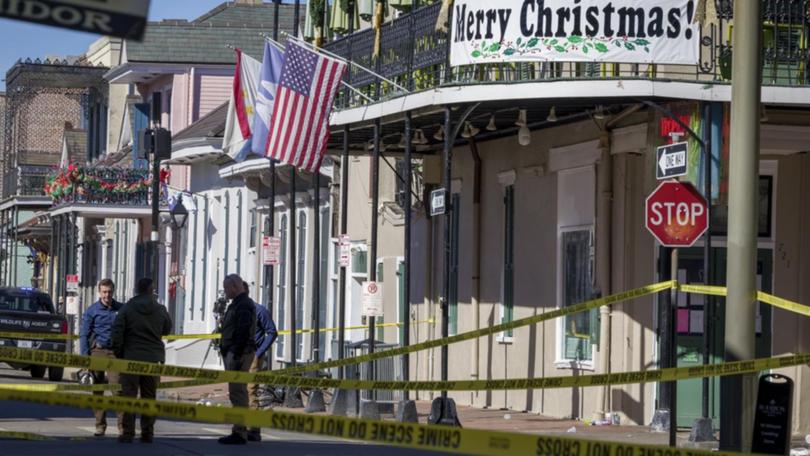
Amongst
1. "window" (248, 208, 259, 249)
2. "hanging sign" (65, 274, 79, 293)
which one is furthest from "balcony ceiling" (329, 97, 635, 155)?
"hanging sign" (65, 274, 79, 293)

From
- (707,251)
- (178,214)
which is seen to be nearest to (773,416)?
(707,251)

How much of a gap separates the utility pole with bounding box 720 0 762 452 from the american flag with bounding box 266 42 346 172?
31.4 feet

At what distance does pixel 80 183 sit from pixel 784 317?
102 feet

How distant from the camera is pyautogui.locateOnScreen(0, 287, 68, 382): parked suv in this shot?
33.6 m

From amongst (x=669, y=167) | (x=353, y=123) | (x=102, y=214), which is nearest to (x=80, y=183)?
(x=102, y=214)

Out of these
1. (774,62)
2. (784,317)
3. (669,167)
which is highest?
(774,62)

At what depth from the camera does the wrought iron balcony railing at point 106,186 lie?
48375 mm

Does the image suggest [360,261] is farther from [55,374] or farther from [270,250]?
[55,374]

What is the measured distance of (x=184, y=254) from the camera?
46.3 meters

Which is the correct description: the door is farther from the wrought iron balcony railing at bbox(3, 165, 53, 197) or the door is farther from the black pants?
the wrought iron balcony railing at bbox(3, 165, 53, 197)

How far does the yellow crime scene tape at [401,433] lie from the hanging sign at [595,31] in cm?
1086

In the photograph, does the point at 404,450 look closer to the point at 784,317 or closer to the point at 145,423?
the point at 145,423

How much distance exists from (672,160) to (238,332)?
449 cm

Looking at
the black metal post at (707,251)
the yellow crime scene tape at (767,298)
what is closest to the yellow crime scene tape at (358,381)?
the yellow crime scene tape at (767,298)
